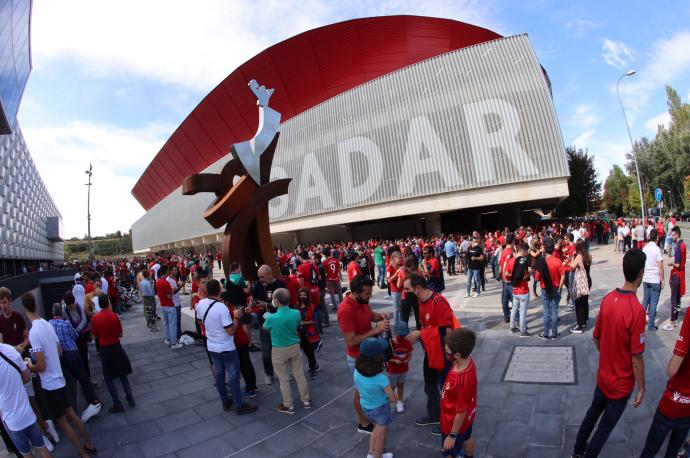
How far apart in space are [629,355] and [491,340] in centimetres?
348

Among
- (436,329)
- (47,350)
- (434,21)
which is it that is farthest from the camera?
(434,21)

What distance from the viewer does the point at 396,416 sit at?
417cm

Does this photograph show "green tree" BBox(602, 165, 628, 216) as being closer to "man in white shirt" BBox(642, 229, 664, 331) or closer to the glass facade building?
"man in white shirt" BBox(642, 229, 664, 331)

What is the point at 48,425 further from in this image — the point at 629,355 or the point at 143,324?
the point at 143,324

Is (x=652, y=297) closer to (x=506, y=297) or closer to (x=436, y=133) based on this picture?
(x=506, y=297)

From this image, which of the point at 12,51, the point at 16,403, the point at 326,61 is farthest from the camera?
the point at 326,61

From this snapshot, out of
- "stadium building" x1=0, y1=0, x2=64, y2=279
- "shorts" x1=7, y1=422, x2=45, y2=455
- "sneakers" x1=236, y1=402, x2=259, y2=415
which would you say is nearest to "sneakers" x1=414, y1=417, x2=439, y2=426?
"sneakers" x1=236, y1=402, x2=259, y2=415

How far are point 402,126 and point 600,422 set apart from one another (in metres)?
24.6

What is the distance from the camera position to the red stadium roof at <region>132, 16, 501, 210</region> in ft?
102

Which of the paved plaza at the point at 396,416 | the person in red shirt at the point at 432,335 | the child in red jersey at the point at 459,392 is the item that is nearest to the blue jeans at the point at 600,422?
the paved plaza at the point at 396,416

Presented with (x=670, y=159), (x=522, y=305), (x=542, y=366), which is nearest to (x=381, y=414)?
(x=542, y=366)

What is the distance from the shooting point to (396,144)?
25938 millimetres

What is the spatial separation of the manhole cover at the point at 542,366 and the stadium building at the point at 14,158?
15734 millimetres

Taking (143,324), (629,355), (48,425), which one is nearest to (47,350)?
(48,425)
